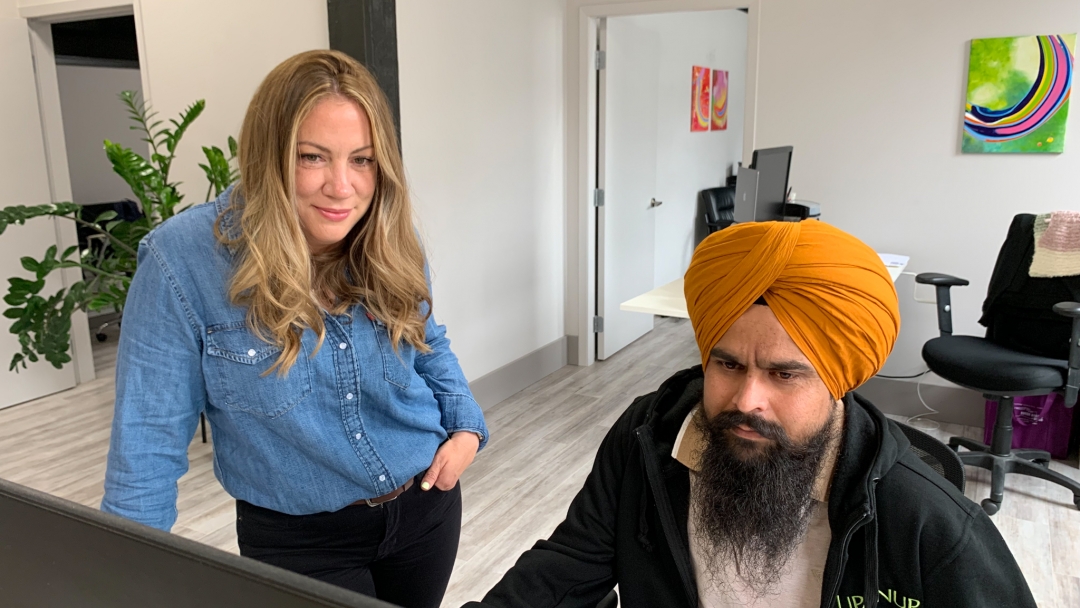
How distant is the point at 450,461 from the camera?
1514 mm

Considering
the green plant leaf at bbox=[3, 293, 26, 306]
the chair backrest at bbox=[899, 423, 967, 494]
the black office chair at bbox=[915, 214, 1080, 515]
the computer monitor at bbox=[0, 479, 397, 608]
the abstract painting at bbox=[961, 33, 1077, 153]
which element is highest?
the abstract painting at bbox=[961, 33, 1077, 153]

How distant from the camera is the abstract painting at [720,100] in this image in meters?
7.09

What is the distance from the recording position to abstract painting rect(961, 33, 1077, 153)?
3779mm

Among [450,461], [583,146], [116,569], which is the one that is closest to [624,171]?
[583,146]

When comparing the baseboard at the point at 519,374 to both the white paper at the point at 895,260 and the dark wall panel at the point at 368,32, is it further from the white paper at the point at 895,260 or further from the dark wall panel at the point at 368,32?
the white paper at the point at 895,260

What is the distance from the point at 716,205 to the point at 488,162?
3.18 m

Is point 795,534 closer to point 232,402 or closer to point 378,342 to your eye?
point 378,342

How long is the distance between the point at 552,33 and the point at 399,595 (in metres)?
4.03

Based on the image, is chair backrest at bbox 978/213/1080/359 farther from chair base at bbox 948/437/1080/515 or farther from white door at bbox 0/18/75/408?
white door at bbox 0/18/75/408

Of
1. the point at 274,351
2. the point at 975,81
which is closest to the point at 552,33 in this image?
the point at 975,81

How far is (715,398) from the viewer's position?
4.09ft

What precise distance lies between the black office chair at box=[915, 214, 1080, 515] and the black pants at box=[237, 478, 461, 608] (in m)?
2.61

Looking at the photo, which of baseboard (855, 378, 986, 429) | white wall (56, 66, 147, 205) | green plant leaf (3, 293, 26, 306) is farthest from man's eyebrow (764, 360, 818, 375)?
white wall (56, 66, 147, 205)

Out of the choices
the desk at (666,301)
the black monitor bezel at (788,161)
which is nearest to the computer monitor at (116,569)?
the desk at (666,301)
